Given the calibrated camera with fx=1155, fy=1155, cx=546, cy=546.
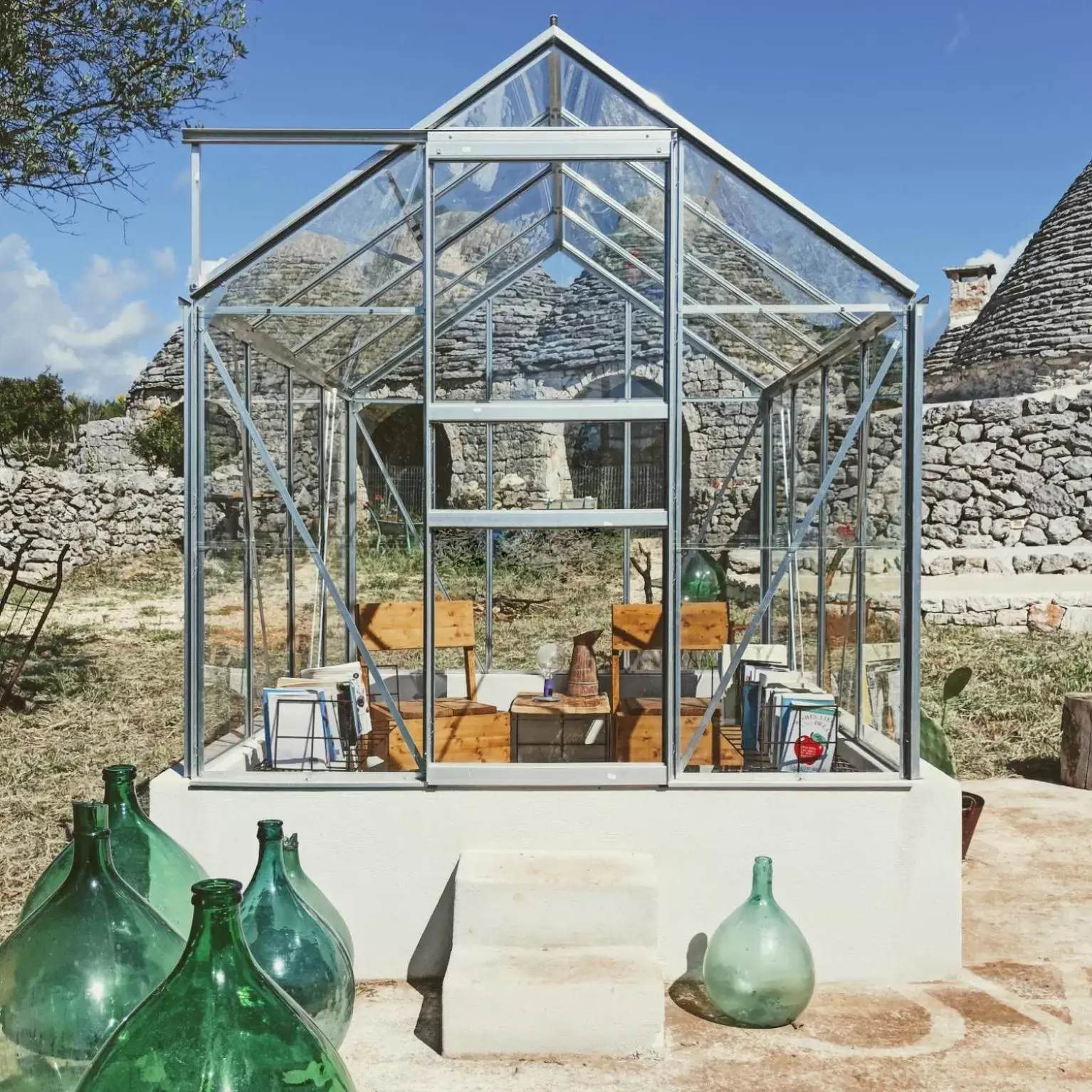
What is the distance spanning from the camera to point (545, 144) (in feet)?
11.6

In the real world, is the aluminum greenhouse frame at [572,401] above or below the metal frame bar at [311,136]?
below

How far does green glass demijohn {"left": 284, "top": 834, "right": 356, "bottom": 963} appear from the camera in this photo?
261 cm

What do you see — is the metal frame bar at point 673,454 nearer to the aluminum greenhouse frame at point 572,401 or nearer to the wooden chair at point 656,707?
the aluminum greenhouse frame at point 572,401

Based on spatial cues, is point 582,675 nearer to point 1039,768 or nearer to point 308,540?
point 308,540

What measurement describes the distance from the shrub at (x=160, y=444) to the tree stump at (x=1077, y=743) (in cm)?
1366

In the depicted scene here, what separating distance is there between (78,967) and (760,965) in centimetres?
221

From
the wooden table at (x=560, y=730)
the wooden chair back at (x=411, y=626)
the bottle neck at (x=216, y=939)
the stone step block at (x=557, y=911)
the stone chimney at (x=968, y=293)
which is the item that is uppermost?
the stone chimney at (x=968, y=293)

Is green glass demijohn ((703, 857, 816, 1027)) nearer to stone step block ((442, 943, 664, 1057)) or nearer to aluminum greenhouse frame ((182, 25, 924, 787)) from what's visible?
stone step block ((442, 943, 664, 1057))

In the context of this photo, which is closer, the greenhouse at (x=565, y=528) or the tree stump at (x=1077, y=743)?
the greenhouse at (x=565, y=528)

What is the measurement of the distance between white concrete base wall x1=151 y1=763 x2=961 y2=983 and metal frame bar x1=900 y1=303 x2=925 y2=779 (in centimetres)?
15

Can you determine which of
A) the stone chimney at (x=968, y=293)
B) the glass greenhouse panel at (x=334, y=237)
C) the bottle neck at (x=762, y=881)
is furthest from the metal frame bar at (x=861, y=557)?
the stone chimney at (x=968, y=293)

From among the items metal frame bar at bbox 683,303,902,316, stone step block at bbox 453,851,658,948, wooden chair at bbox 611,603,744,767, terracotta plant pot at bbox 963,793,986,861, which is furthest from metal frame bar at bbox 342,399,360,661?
terracotta plant pot at bbox 963,793,986,861

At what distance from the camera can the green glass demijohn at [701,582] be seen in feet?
21.8

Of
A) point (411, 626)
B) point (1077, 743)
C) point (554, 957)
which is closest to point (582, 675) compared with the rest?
point (411, 626)
